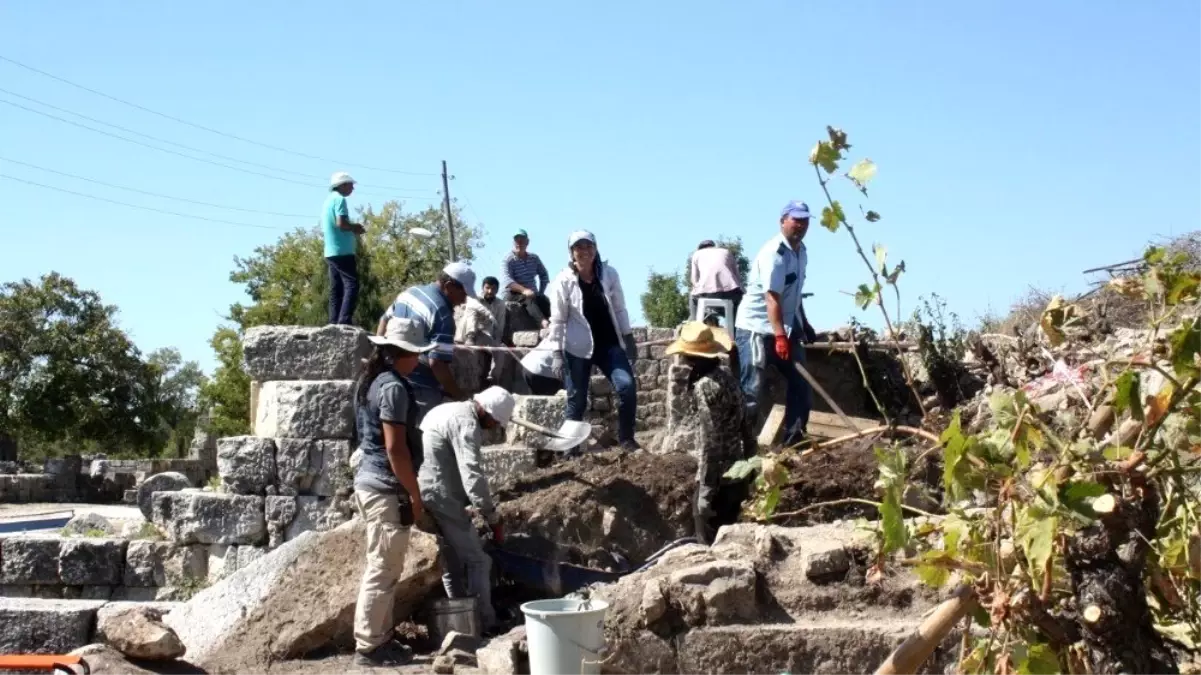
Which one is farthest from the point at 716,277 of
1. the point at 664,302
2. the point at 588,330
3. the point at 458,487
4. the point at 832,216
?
the point at 664,302

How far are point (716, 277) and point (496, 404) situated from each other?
4.00 metres

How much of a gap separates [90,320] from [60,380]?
237cm

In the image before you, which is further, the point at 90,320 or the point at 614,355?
the point at 90,320

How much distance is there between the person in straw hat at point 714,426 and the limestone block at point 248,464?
367cm

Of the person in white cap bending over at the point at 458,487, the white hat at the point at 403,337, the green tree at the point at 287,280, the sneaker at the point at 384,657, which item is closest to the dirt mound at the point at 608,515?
the person in white cap bending over at the point at 458,487

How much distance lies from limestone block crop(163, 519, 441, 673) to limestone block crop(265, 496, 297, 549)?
1814 millimetres

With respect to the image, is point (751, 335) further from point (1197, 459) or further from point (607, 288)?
point (1197, 459)

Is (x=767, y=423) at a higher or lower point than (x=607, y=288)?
lower

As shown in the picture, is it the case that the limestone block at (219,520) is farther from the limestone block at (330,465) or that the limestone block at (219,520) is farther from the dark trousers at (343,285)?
the dark trousers at (343,285)

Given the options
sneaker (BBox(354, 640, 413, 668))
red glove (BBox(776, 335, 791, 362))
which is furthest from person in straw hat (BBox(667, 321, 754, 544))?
sneaker (BBox(354, 640, 413, 668))

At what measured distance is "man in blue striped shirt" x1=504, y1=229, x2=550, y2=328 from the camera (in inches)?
511

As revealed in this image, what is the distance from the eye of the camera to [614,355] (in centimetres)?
913

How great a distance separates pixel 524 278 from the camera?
13.1 m

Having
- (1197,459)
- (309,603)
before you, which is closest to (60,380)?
(309,603)
